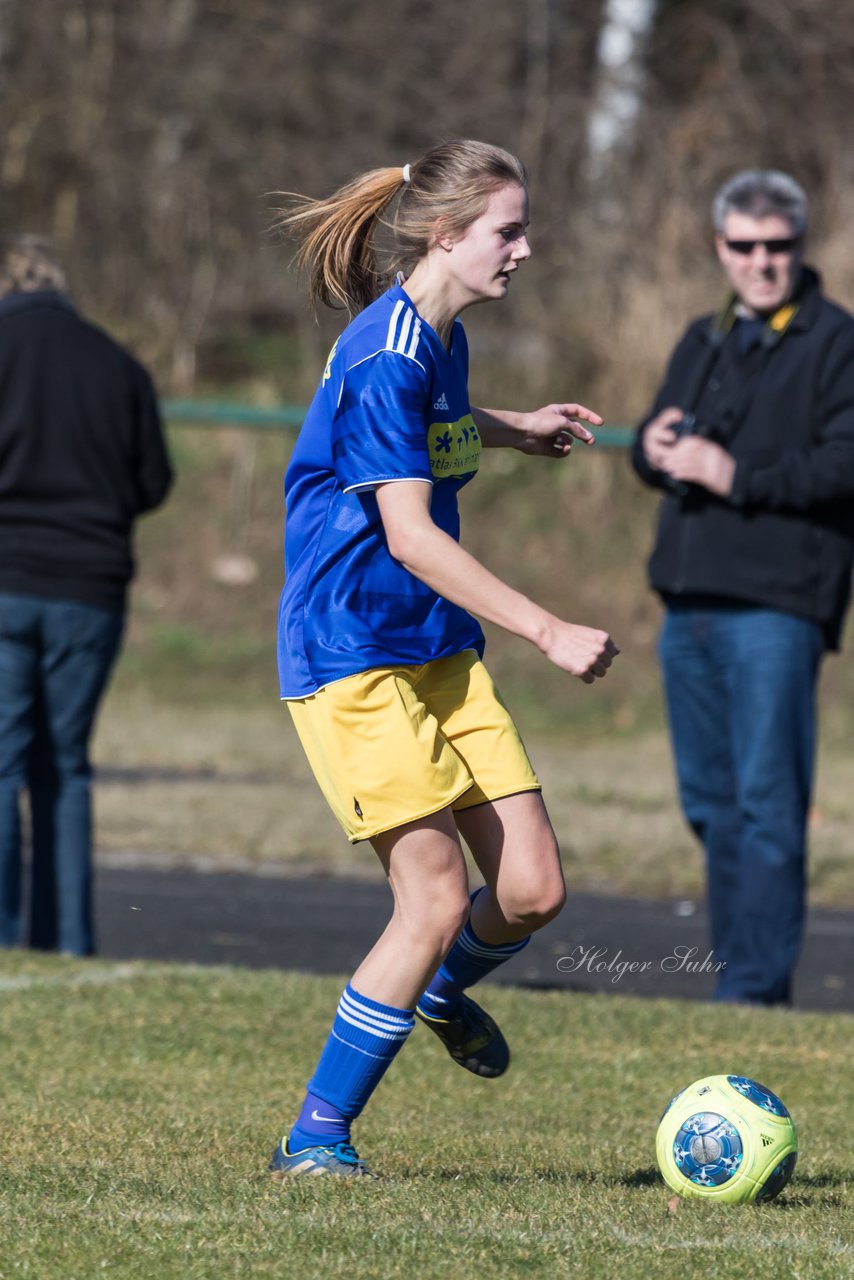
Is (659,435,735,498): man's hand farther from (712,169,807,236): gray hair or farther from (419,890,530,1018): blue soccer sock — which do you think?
(419,890,530,1018): blue soccer sock

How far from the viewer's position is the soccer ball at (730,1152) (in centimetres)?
404

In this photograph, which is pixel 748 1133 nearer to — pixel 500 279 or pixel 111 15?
pixel 500 279

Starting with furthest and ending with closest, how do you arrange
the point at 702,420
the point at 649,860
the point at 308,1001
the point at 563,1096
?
the point at 649,860 < the point at 702,420 < the point at 308,1001 < the point at 563,1096

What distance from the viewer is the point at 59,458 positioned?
285 inches

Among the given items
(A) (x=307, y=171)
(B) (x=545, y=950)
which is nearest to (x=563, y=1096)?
(B) (x=545, y=950)

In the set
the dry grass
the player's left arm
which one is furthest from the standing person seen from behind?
the player's left arm

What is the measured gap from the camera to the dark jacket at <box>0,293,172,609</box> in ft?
23.5

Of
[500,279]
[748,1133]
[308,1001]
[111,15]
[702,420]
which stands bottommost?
[308,1001]

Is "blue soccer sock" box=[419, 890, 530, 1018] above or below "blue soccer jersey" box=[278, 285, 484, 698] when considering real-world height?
below

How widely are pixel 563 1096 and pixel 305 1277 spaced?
7.32ft

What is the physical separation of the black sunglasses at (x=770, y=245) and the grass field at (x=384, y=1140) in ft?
8.39

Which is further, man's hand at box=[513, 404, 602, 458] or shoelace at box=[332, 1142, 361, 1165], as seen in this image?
man's hand at box=[513, 404, 602, 458]

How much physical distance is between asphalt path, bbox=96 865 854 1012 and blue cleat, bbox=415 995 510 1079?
258cm

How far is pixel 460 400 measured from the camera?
418 centimetres
